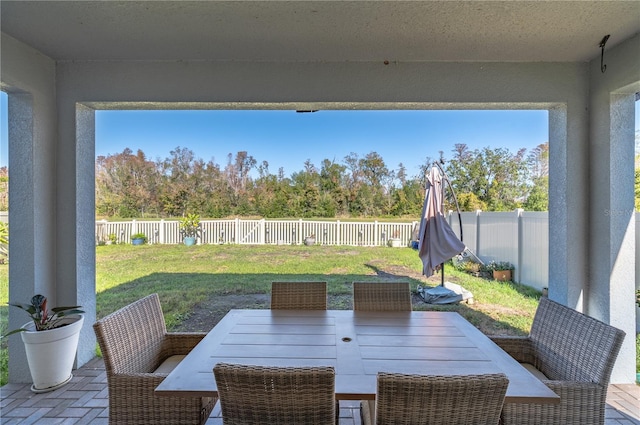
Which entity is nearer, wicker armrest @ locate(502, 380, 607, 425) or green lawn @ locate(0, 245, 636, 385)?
wicker armrest @ locate(502, 380, 607, 425)

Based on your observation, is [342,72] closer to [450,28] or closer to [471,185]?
[450,28]

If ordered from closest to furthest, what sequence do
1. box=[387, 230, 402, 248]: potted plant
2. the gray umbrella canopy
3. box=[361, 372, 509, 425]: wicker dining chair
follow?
1. box=[361, 372, 509, 425]: wicker dining chair
2. the gray umbrella canopy
3. box=[387, 230, 402, 248]: potted plant

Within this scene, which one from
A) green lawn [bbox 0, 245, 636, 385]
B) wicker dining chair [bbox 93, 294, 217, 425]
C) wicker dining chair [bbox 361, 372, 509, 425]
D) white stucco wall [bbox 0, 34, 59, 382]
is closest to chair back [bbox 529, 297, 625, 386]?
wicker dining chair [bbox 361, 372, 509, 425]

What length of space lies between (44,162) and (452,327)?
3539 millimetres

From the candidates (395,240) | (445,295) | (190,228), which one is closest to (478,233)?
(395,240)

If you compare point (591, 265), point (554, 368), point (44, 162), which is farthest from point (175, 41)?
point (591, 265)

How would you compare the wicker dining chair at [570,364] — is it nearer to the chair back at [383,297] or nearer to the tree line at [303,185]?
the chair back at [383,297]

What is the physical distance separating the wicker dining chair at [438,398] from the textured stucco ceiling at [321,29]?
2029mm

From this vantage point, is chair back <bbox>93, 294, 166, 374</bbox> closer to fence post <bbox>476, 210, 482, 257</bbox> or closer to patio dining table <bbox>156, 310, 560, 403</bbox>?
patio dining table <bbox>156, 310, 560, 403</bbox>

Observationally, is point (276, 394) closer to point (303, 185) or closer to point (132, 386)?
point (132, 386)

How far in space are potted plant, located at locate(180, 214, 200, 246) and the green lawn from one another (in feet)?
0.60

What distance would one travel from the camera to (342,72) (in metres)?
2.76

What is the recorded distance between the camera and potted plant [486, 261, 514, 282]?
A: 5.12 metres

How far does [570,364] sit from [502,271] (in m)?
3.79
